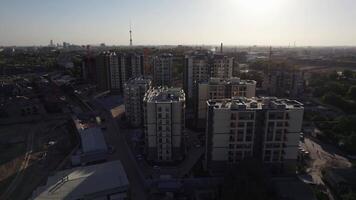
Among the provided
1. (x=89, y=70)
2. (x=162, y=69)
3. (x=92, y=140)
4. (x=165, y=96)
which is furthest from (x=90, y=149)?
(x=89, y=70)

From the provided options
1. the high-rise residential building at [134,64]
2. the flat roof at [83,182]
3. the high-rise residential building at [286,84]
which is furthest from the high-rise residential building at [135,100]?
the high-rise residential building at [286,84]

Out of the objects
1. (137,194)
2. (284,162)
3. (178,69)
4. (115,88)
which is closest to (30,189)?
(137,194)

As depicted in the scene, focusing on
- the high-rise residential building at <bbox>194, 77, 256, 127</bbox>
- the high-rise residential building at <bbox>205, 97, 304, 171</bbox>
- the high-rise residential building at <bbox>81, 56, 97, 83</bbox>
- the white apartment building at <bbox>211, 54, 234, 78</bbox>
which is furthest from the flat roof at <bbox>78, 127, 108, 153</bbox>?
the high-rise residential building at <bbox>81, 56, 97, 83</bbox>

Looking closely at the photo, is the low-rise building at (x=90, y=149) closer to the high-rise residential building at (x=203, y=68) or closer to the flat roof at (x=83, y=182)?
the flat roof at (x=83, y=182)

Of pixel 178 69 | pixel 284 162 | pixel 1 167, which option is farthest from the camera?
pixel 178 69

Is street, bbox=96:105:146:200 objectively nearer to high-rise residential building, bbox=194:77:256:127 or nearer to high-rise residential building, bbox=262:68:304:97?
high-rise residential building, bbox=194:77:256:127

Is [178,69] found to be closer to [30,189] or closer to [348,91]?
[348,91]
